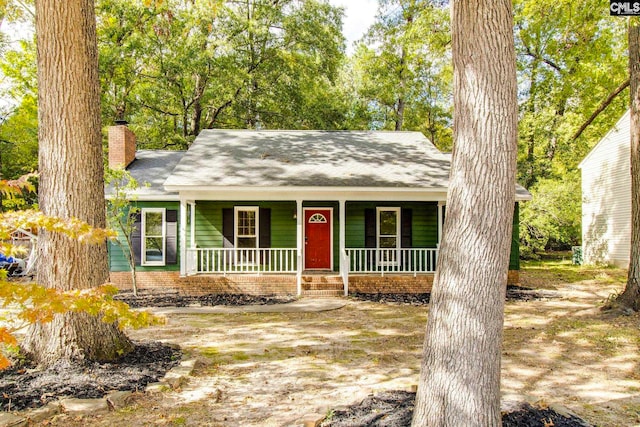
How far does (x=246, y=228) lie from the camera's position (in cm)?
1409

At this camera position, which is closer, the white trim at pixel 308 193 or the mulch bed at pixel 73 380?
the mulch bed at pixel 73 380

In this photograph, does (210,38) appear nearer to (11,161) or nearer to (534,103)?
(11,161)

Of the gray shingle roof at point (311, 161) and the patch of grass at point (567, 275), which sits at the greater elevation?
the gray shingle roof at point (311, 161)

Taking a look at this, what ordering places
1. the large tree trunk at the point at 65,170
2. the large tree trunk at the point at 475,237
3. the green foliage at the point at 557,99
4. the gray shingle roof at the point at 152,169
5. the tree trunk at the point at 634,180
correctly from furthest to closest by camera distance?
the green foliage at the point at 557,99
the gray shingle roof at the point at 152,169
the tree trunk at the point at 634,180
the large tree trunk at the point at 65,170
the large tree trunk at the point at 475,237

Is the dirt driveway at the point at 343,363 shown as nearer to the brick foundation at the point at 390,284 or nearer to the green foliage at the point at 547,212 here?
the brick foundation at the point at 390,284

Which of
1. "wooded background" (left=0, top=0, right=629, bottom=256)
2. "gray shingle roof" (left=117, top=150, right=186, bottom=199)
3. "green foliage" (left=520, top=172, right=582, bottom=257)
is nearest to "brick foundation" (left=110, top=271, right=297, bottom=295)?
"gray shingle roof" (left=117, top=150, right=186, bottom=199)

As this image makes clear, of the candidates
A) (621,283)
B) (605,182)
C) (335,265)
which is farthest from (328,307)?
(605,182)

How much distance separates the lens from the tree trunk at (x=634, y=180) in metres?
8.56

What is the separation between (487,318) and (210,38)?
2190 centimetres

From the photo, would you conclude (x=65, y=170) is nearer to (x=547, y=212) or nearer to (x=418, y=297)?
(x=418, y=297)

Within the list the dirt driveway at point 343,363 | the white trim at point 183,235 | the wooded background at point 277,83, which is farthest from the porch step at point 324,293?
the wooded background at point 277,83

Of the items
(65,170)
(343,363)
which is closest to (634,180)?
(343,363)

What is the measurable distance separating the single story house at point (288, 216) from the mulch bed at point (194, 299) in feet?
1.32

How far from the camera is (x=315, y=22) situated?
72.7ft
